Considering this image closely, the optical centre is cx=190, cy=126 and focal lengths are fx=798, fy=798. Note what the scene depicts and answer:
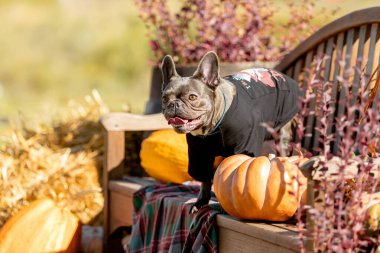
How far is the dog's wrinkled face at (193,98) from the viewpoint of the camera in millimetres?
3750

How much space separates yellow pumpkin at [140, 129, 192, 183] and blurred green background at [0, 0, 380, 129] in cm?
716

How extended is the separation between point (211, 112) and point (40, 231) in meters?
1.51

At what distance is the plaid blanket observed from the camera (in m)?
3.76

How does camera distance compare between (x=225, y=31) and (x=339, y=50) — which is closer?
(x=339, y=50)

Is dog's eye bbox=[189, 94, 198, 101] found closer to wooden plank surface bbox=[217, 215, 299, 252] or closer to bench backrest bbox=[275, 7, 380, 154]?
wooden plank surface bbox=[217, 215, 299, 252]

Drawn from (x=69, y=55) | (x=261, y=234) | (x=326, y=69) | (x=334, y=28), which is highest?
(x=334, y=28)

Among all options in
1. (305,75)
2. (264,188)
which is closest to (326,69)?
(305,75)

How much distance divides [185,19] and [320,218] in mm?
3330

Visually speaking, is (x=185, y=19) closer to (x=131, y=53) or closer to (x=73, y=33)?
(x=131, y=53)

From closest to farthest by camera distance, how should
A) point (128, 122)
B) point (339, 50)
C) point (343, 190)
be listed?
1. point (343, 190)
2. point (339, 50)
3. point (128, 122)

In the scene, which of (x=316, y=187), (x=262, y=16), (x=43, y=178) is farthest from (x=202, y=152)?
(x=262, y=16)

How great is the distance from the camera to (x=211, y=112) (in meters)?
3.85

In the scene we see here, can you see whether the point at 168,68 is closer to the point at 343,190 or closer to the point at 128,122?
the point at 128,122

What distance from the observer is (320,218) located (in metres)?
2.75
